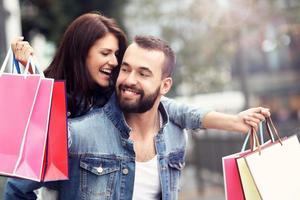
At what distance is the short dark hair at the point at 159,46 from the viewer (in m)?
2.18

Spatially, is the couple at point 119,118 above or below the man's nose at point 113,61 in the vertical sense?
below

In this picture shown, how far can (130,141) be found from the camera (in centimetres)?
218

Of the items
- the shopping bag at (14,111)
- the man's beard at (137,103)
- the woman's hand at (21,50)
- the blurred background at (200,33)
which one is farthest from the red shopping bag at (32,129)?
the blurred background at (200,33)

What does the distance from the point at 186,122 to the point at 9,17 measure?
3.44 meters

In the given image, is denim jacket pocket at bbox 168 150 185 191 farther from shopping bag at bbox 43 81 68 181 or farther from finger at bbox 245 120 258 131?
shopping bag at bbox 43 81 68 181

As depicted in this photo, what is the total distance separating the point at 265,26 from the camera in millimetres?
15602

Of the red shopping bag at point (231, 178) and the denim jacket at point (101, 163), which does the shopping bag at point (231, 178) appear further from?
the denim jacket at point (101, 163)

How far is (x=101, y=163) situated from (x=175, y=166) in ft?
1.22

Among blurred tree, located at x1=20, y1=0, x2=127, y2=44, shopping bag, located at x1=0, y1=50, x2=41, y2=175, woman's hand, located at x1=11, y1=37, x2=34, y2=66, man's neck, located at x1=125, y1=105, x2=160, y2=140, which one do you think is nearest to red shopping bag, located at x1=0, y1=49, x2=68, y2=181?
shopping bag, located at x1=0, y1=50, x2=41, y2=175

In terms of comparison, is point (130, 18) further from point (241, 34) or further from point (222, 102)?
point (222, 102)

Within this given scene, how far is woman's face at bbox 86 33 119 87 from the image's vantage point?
2.34 meters

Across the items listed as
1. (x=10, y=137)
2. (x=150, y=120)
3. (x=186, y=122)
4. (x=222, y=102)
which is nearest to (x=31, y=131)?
(x=10, y=137)

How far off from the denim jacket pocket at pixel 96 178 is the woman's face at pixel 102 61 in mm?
379

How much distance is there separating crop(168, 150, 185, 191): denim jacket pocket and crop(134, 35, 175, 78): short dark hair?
358mm
